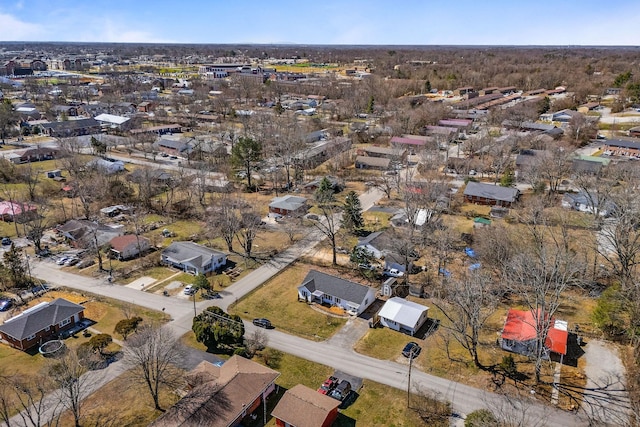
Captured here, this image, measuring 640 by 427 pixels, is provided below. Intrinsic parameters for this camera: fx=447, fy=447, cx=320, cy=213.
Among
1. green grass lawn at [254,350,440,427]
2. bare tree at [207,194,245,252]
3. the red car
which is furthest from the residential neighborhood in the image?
the red car

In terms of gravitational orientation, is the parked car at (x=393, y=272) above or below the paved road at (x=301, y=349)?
above

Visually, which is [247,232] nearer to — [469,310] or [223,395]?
[223,395]

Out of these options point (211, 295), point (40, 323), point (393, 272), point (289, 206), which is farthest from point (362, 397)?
point (289, 206)

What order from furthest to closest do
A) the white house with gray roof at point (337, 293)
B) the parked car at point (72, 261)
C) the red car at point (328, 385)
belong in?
the parked car at point (72, 261)
the white house with gray roof at point (337, 293)
the red car at point (328, 385)

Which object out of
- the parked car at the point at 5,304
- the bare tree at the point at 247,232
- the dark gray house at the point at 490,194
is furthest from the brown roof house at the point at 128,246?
the dark gray house at the point at 490,194

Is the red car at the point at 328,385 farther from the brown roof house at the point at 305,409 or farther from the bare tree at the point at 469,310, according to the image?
the bare tree at the point at 469,310

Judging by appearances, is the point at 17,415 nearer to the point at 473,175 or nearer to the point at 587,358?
the point at 587,358

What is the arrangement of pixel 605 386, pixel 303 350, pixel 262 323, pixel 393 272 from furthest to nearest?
pixel 393 272
pixel 262 323
pixel 303 350
pixel 605 386
